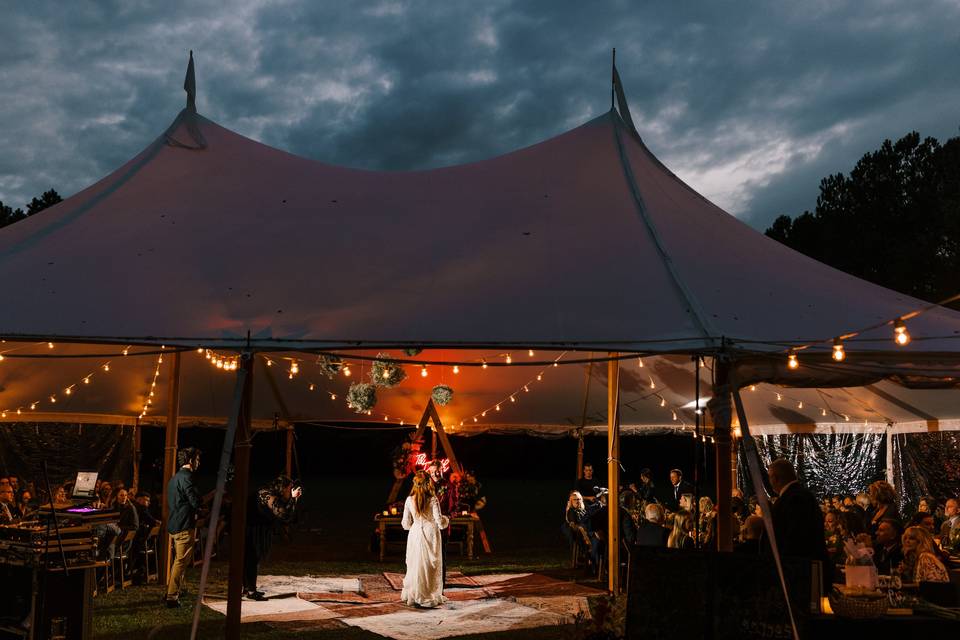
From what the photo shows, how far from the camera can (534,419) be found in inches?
612

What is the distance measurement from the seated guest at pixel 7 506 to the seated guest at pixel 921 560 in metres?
7.89

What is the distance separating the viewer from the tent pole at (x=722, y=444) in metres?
5.68

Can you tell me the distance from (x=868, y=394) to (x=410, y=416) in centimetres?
681

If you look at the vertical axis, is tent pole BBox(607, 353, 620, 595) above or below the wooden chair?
above

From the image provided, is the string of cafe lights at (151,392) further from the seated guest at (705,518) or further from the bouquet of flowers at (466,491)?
the seated guest at (705,518)

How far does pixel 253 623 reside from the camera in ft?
27.0

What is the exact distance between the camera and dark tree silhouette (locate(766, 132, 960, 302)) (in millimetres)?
22078

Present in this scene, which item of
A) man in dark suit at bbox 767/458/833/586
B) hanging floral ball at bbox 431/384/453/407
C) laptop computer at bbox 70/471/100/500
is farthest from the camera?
hanging floral ball at bbox 431/384/453/407

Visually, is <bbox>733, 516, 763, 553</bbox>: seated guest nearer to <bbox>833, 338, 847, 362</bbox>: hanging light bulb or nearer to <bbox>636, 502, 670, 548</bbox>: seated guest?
<bbox>833, 338, 847, 362</bbox>: hanging light bulb

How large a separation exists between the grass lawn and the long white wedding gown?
123cm

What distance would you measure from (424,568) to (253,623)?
1712 millimetres

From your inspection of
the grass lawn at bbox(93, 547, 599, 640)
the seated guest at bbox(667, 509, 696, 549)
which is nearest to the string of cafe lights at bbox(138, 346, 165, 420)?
the grass lawn at bbox(93, 547, 599, 640)

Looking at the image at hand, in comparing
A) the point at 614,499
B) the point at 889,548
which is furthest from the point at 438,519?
the point at 889,548

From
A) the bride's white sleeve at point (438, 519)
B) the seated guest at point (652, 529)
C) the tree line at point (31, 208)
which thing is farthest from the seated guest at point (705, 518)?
the tree line at point (31, 208)
